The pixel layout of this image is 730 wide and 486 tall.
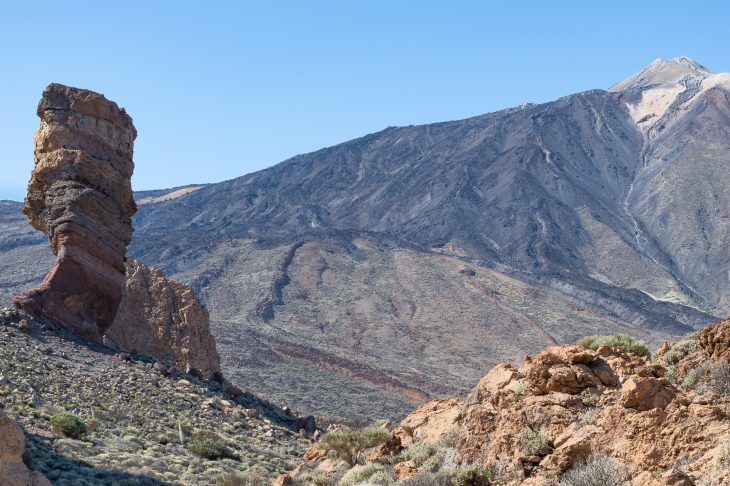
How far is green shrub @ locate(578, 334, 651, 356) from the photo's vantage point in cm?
1401

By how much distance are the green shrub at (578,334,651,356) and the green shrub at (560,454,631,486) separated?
504 centimetres

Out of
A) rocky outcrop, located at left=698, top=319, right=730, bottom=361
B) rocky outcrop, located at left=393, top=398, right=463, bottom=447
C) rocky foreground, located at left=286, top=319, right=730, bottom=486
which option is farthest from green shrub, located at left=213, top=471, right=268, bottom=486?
rocky outcrop, located at left=698, top=319, right=730, bottom=361

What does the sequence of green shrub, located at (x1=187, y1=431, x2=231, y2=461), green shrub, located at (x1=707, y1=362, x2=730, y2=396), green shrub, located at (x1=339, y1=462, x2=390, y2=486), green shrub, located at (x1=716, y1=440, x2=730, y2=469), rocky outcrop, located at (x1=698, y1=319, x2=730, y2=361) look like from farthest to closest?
1. green shrub, located at (x1=187, y1=431, x2=231, y2=461)
2. green shrub, located at (x1=339, y1=462, x2=390, y2=486)
3. rocky outcrop, located at (x1=698, y1=319, x2=730, y2=361)
4. green shrub, located at (x1=707, y1=362, x2=730, y2=396)
5. green shrub, located at (x1=716, y1=440, x2=730, y2=469)

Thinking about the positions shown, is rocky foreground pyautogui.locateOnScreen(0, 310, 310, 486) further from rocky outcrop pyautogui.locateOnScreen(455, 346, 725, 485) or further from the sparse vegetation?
the sparse vegetation

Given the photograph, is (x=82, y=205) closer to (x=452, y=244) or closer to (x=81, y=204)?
(x=81, y=204)

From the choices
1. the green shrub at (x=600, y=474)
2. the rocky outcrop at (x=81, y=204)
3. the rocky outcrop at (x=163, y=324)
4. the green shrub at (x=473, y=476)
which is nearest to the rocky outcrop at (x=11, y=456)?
the green shrub at (x=473, y=476)

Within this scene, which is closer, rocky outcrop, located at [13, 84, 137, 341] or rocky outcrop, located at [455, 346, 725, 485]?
rocky outcrop, located at [455, 346, 725, 485]

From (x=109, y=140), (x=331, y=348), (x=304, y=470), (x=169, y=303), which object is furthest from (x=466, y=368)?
(x=304, y=470)

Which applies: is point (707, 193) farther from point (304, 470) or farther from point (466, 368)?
point (304, 470)

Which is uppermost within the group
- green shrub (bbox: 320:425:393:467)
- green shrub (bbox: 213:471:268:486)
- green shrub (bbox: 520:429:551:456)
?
green shrub (bbox: 520:429:551:456)

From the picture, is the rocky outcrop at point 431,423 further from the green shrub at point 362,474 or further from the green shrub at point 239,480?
the green shrub at point 239,480

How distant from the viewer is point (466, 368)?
65.9 meters

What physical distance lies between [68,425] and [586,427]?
10.5m

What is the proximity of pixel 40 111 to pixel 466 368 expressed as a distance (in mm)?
46131
